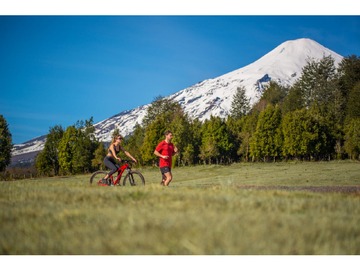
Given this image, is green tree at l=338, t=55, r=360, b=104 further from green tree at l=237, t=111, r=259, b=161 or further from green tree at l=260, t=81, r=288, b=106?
green tree at l=260, t=81, r=288, b=106

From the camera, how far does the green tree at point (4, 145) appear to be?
8450 cm

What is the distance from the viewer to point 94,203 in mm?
8117

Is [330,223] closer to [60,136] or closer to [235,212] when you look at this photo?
[235,212]

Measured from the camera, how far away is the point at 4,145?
8594 centimetres

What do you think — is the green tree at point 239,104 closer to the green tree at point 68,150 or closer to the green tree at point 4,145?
the green tree at point 68,150

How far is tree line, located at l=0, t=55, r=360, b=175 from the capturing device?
8619cm

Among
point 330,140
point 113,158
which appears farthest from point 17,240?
point 330,140

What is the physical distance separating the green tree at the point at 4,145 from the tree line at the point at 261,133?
1921 cm

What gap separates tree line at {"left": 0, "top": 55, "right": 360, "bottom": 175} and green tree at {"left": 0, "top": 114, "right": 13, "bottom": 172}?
19.2 meters

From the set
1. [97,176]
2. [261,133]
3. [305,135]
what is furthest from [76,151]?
[97,176]

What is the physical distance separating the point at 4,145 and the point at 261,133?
6273 cm

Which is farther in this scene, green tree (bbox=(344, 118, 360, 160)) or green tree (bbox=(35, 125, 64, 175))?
green tree (bbox=(35, 125, 64, 175))

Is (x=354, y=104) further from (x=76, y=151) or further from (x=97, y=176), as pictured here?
(x=97, y=176)

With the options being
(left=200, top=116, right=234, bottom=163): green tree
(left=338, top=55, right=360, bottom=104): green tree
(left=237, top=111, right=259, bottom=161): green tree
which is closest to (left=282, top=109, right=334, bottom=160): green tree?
(left=237, top=111, right=259, bottom=161): green tree
